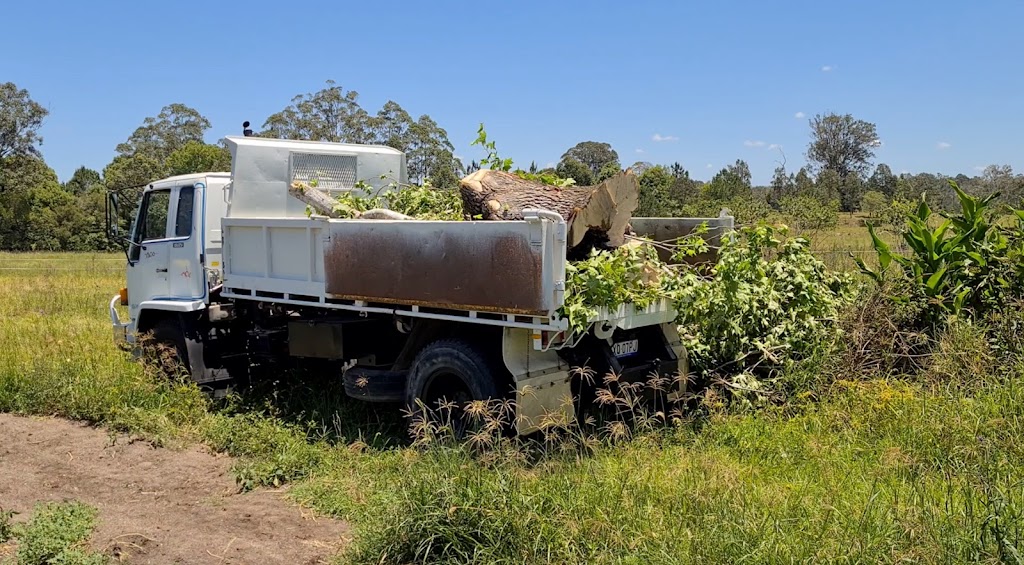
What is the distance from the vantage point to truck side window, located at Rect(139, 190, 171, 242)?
27.6ft

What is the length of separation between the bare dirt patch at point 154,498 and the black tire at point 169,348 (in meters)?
0.95

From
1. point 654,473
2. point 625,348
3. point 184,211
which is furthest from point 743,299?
point 184,211

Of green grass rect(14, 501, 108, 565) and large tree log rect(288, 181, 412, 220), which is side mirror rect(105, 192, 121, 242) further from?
green grass rect(14, 501, 108, 565)

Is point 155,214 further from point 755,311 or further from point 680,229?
point 755,311

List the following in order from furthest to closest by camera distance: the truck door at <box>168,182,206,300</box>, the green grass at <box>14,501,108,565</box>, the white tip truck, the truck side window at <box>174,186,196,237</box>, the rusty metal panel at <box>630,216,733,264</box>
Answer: the truck side window at <box>174,186,196,237</box> < the truck door at <box>168,182,206,300</box> < the rusty metal panel at <box>630,216,733,264</box> < the white tip truck < the green grass at <box>14,501,108,565</box>

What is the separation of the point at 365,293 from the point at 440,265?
2.92ft

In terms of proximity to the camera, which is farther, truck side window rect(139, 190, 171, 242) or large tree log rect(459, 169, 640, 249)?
truck side window rect(139, 190, 171, 242)

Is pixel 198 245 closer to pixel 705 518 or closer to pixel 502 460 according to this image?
pixel 502 460

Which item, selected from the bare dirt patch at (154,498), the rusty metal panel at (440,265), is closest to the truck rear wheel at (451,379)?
the rusty metal panel at (440,265)

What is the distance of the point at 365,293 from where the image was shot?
630 cm

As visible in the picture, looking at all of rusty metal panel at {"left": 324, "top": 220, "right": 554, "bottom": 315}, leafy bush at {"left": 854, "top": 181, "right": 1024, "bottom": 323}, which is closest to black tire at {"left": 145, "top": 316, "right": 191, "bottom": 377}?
rusty metal panel at {"left": 324, "top": 220, "right": 554, "bottom": 315}

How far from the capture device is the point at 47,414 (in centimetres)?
793

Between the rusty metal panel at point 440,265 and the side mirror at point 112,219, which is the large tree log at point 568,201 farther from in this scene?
the side mirror at point 112,219

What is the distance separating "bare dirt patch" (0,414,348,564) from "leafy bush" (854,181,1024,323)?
5.52 meters
